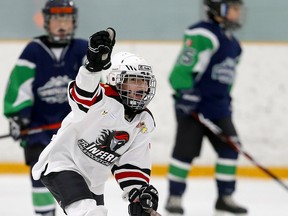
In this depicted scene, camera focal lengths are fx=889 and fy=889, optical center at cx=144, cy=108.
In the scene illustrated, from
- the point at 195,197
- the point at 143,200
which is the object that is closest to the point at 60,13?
the point at 143,200

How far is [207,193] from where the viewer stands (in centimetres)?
577

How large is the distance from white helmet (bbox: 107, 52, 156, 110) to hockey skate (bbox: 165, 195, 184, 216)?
168 cm

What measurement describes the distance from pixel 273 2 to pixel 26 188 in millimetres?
2259

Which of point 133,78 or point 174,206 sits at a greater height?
point 133,78

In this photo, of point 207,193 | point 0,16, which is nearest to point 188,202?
point 207,193

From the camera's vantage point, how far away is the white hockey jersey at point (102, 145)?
334 cm

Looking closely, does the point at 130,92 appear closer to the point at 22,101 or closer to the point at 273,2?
the point at 22,101

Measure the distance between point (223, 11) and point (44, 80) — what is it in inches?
48.0

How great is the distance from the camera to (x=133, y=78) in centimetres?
334

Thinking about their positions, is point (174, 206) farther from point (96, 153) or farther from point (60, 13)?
point (96, 153)

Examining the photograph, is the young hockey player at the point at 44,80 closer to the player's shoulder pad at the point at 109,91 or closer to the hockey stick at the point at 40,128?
the hockey stick at the point at 40,128

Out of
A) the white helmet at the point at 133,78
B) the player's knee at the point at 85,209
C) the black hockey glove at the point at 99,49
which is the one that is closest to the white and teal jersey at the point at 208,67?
the white helmet at the point at 133,78

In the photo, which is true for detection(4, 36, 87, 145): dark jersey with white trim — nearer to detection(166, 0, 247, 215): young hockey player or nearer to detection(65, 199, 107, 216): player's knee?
detection(166, 0, 247, 215): young hockey player

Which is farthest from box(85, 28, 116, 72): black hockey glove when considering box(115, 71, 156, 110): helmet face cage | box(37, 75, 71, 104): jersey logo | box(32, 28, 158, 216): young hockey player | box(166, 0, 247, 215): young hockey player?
box(166, 0, 247, 215): young hockey player
